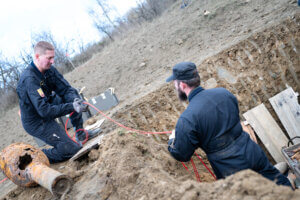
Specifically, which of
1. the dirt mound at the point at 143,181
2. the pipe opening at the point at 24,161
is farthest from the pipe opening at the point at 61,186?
the pipe opening at the point at 24,161

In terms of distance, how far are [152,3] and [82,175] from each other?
16178mm

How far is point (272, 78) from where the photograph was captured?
547 cm

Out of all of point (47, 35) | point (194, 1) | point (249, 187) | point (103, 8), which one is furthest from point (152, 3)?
point (249, 187)

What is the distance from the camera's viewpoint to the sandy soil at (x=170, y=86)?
6.72 ft

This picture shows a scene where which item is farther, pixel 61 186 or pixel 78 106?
pixel 78 106

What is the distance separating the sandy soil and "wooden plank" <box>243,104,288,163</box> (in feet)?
1.48

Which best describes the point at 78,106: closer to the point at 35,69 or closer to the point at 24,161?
the point at 35,69

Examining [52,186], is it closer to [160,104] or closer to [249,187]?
[249,187]

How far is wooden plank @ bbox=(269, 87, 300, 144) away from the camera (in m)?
5.10

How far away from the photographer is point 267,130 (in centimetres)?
493

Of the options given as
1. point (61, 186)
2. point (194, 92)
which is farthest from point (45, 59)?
point (194, 92)

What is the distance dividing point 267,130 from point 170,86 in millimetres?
2442

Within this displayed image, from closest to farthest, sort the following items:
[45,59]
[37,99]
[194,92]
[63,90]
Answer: [194,92] → [37,99] → [45,59] → [63,90]

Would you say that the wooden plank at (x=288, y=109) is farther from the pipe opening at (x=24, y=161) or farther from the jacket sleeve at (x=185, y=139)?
the pipe opening at (x=24, y=161)
